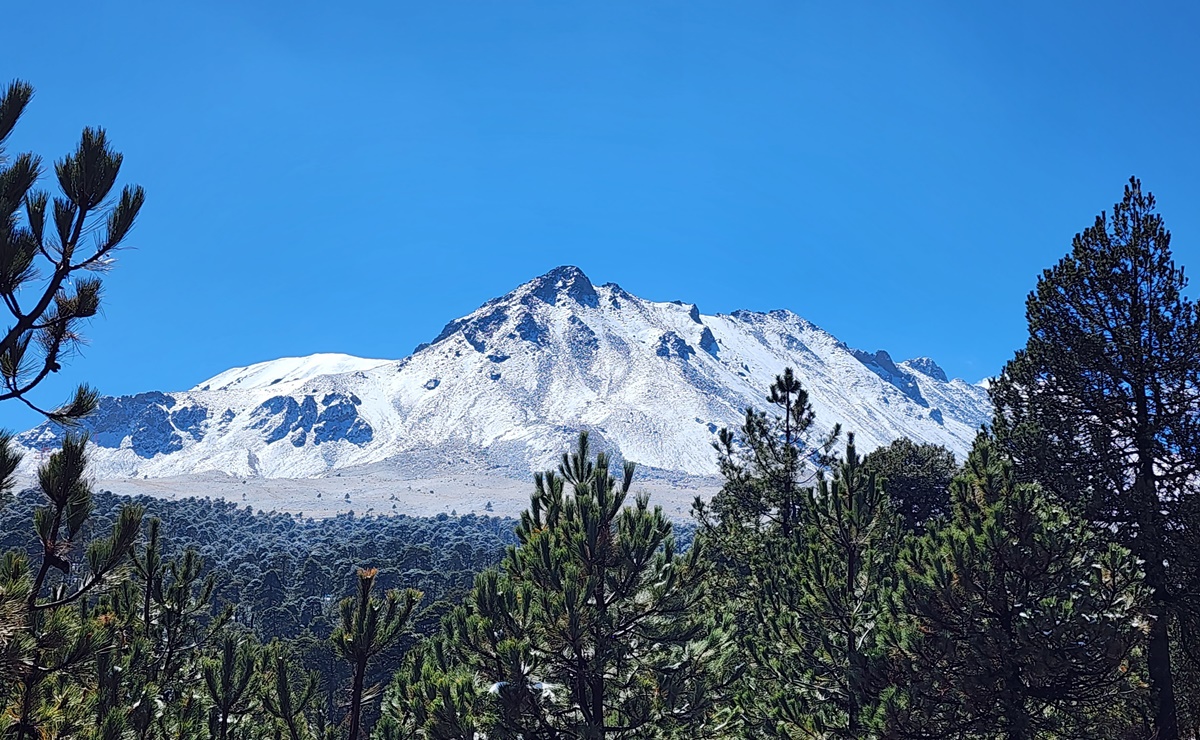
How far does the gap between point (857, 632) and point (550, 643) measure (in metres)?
5.49

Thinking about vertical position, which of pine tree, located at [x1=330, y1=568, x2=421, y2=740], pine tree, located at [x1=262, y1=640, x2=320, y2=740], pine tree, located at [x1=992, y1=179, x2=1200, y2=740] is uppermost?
pine tree, located at [x1=992, y1=179, x2=1200, y2=740]

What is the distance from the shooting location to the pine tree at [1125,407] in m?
12.9

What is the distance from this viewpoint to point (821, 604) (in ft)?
42.9

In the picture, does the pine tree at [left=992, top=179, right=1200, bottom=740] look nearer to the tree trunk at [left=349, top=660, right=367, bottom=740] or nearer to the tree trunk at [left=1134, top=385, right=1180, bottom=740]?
the tree trunk at [left=1134, top=385, right=1180, bottom=740]

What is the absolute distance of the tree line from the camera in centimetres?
875

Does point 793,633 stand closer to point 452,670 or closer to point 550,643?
point 550,643

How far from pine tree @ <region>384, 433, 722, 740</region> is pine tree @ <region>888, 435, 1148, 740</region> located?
3292mm

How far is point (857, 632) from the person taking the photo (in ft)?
42.8

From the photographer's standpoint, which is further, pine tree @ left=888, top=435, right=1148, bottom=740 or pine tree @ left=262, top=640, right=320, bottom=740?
pine tree @ left=888, top=435, right=1148, bottom=740

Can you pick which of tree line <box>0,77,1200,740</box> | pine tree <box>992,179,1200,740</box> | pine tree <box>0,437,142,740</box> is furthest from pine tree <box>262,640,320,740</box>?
pine tree <box>992,179,1200,740</box>

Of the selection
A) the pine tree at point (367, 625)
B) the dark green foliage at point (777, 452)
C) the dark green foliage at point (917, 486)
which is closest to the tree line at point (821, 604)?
the pine tree at point (367, 625)

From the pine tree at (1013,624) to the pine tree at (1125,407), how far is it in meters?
1.42

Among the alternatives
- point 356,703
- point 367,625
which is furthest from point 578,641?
point 356,703

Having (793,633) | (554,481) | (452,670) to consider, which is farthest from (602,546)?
(793,633)
